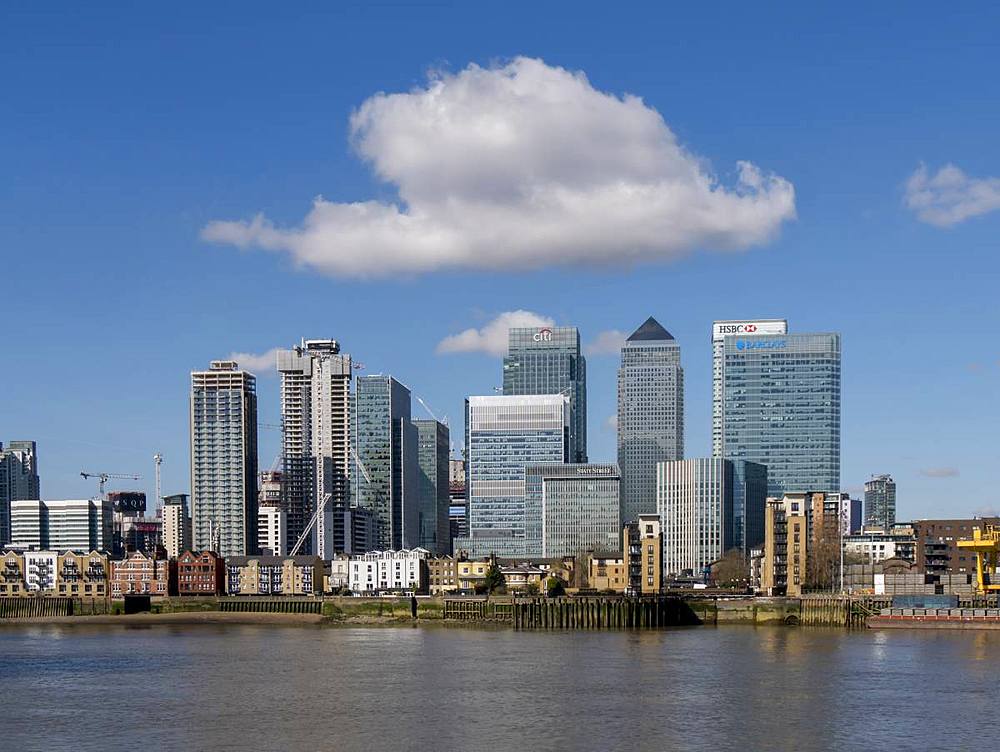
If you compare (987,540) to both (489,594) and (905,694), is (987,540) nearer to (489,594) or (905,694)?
(489,594)

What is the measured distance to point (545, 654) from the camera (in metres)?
113

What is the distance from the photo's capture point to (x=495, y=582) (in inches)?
7687

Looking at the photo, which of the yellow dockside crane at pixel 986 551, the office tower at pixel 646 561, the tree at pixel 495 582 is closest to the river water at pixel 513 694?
the yellow dockside crane at pixel 986 551

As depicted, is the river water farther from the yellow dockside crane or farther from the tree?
the tree

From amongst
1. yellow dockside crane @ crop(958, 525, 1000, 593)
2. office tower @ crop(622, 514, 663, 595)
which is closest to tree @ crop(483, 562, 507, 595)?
office tower @ crop(622, 514, 663, 595)

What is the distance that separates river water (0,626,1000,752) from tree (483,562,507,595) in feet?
201

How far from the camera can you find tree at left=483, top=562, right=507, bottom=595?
19288 cm

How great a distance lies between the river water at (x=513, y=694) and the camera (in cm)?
7088

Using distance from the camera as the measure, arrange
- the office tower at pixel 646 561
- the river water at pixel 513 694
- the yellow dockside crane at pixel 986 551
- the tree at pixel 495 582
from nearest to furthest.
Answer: the river water at pixel 513 694, the yellow dockside crane at pixel 986 551, the office tower at pixel 646 561, the tree at pixel 495 582

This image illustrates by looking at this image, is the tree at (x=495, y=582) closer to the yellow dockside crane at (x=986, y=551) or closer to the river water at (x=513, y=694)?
the yellow dockside crane at (x=986, y=551)

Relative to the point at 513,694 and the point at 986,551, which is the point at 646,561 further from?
the point at 513,694

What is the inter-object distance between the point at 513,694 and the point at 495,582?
10983cm

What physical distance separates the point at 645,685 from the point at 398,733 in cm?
2184

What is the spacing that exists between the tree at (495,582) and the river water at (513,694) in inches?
2417
